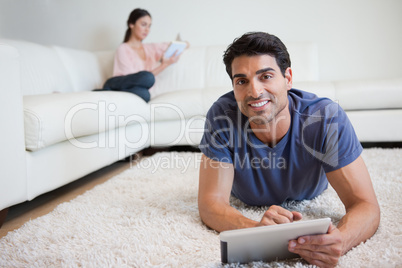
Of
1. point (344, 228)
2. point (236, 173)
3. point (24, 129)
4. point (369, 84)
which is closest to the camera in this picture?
point (344, 228)

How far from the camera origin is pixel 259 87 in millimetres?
1039

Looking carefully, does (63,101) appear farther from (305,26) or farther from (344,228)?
(305,26)

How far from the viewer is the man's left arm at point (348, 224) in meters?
0.80

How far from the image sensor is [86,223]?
4.01ft

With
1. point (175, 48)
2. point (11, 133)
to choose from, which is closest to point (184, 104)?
point (175, 48)

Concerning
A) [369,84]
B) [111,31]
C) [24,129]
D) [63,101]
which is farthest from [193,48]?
[24,129]

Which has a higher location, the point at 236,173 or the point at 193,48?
the point at 193,48

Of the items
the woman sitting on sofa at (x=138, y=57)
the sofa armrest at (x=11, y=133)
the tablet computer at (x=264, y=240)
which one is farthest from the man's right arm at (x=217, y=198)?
the woman sitting on sofa at (x=138, y=57)

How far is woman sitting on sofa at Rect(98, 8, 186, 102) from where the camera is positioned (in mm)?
2689

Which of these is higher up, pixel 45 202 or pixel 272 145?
pixel 272 145

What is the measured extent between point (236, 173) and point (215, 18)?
8.80 feet

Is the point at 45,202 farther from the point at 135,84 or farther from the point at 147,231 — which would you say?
the point at 135,84

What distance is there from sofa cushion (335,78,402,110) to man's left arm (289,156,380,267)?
150 cm

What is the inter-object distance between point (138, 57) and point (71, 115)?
5.13ft
